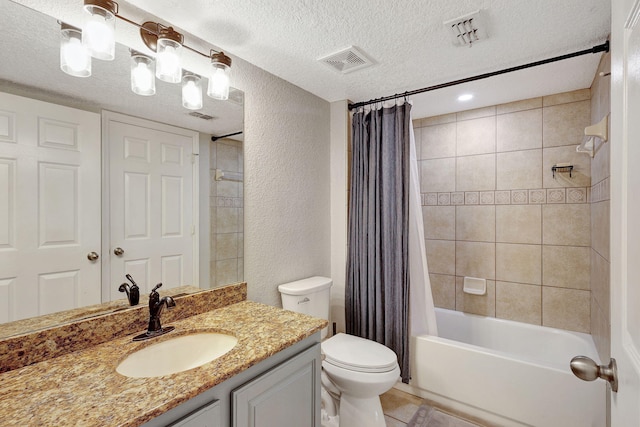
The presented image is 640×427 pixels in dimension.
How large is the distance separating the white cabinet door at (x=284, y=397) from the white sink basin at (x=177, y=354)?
0.75ft

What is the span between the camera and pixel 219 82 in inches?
61.4

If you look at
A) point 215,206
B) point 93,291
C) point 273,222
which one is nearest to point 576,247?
point 273,222

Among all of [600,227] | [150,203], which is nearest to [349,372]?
[150,203]

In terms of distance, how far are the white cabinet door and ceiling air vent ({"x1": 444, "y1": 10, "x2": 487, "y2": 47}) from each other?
1636 millimetres

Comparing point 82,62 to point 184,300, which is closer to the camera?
point 82,62

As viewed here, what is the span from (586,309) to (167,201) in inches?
114

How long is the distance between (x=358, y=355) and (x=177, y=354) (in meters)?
1.01

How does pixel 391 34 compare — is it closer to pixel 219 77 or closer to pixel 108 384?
pixel 219 77

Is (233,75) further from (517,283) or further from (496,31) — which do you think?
(517,283)

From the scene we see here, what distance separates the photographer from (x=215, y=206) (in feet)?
5.26

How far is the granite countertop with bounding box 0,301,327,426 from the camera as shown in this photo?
73 centimetres

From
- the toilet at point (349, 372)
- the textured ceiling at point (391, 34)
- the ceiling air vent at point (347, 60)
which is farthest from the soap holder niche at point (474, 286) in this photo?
the ceiling air vent at point (347, 60)

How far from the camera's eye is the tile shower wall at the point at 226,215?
62.6 inches

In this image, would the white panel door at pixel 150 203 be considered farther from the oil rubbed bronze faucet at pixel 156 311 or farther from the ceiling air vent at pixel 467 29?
the ceiling air vent at pixel 467 29
